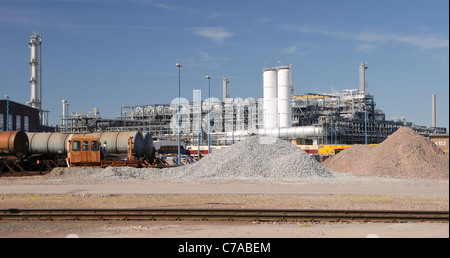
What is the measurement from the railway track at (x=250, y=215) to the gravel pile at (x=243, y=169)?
18735mm

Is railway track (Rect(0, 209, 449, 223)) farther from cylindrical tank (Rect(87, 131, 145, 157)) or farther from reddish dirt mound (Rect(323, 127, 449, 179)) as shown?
cylindrical tank (Rect(87, 131, 145, 157))

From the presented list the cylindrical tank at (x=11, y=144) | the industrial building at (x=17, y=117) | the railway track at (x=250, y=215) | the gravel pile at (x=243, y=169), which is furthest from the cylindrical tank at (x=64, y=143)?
the industrial building at (x=17, y=117)

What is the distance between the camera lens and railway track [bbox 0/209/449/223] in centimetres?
1485

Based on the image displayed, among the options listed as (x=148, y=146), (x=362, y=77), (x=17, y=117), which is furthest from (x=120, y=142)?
(x=362, y=77)

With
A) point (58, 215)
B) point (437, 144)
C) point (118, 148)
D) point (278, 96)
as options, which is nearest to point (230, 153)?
point (118, 148)

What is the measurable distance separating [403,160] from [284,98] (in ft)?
167

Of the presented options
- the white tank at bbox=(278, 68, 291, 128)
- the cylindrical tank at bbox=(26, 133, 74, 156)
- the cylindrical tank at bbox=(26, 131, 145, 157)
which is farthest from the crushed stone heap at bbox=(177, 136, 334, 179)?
the white tank at bbox=(278, 68, 291, 128)

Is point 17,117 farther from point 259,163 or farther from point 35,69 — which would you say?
point 259,163

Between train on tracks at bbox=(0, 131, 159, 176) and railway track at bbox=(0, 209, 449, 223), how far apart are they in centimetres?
2253

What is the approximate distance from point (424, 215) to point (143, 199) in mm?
12112

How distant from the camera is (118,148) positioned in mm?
40906

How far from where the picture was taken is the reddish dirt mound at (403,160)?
3366 cm

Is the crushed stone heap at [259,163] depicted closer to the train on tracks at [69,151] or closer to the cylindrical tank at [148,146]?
the train on tracks at [69,151]
